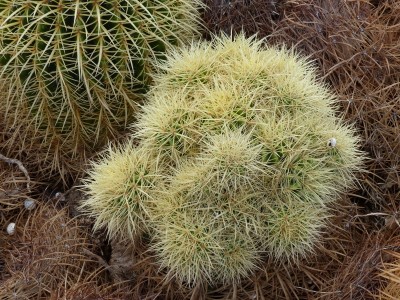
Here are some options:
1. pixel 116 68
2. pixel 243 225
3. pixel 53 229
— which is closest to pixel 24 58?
pixel 116 68

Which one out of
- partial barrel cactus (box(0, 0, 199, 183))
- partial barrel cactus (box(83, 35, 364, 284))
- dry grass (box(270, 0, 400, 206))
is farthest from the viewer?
dry grass (box(270, 0, 400, 206))

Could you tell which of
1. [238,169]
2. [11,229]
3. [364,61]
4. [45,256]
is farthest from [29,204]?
[364,61]

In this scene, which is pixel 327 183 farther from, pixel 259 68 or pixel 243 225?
pixel 259 68

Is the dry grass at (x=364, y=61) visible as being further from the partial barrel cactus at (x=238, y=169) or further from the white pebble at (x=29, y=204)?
the white pebble at (x=29, y=204)

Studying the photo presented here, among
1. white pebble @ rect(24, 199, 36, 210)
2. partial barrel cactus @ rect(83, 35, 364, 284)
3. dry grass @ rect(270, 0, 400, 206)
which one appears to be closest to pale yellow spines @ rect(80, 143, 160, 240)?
partial barrel cactus @ rect(83, 35, 364, 284)

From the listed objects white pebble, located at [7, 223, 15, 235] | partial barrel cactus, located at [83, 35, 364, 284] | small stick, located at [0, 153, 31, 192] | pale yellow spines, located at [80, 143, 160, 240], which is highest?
partial barrel cactus, located at [83, 35, 364, 284]

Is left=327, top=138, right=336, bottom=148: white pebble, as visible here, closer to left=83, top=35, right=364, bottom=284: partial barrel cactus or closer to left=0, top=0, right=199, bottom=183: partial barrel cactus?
left=83, top=35, right=364, bottom=284: partial barrel cactus
